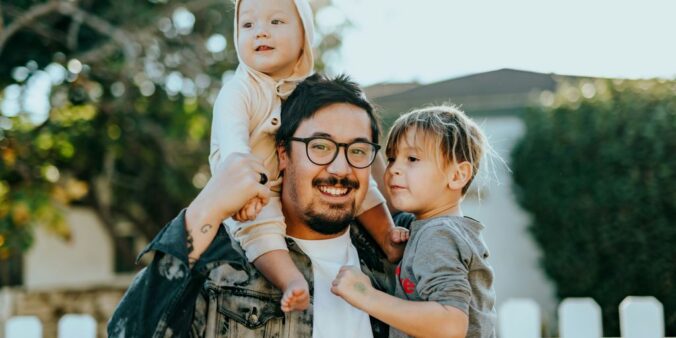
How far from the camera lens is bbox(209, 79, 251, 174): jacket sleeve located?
2.41 metres

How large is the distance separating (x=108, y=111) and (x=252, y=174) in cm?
776

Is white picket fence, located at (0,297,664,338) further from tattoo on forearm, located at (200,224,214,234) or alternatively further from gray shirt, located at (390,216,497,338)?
tattoo on forearm, located at (200,224,214,234)

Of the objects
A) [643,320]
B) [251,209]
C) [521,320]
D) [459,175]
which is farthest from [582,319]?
[251,209]

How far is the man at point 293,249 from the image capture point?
214cm

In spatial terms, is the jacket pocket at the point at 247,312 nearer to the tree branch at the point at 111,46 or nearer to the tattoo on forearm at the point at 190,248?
the tattoo on forearm at the point at 190,248

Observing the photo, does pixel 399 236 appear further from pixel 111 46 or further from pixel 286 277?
pixel 111 46

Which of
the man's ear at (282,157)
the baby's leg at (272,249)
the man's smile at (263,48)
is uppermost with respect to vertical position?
the man's smile at (263,48)

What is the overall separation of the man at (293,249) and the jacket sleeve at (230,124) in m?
0.15

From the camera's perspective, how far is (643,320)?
416 cm

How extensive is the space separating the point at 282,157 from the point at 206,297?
522 millimetres

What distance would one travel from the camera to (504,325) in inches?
189

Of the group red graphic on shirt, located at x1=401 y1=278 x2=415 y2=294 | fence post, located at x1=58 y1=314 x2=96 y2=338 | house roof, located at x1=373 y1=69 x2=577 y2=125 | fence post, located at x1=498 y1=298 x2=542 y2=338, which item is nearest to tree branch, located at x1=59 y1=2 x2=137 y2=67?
house roof, located at x1=373 y1=69 x2=577 y2=125

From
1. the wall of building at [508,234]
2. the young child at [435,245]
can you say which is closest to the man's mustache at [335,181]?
the young child at [435,245]

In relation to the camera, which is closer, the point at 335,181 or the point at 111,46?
the point at 335,181
